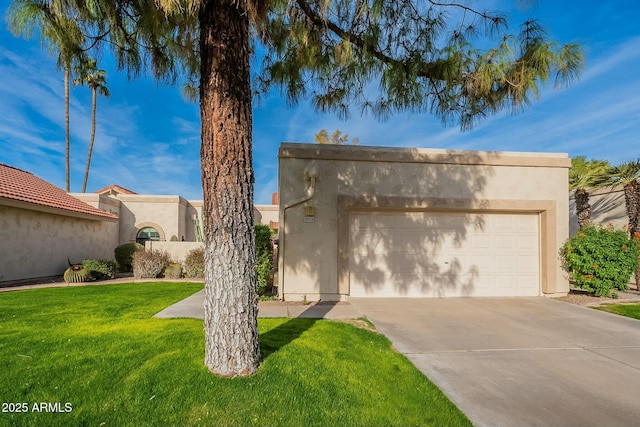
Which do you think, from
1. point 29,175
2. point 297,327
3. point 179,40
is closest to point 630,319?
point 297,327

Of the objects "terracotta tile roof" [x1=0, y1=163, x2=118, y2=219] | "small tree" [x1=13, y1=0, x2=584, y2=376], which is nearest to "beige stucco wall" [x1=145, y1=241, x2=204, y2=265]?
"terracotta tile roof" [x1=0, y1=163, x2=118, y2=219]

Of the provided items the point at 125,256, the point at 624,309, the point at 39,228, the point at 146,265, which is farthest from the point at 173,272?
the point at 624,309

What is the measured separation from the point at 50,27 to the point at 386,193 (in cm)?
694

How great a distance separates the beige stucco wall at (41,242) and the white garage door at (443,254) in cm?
1185

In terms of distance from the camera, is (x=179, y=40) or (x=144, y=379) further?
(x=179, y=40)

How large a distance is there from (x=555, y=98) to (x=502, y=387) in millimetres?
3893

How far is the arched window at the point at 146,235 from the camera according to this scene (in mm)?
19875

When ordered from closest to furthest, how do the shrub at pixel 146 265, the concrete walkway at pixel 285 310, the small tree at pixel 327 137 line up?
the concrete walkway at pixel 285 310
the shrub at pixel 146 265
the small tree at pixel 327 137

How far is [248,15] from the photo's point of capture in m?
3.44

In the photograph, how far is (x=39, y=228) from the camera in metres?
12.5

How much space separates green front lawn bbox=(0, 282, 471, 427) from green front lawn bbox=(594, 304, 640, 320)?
583 cm

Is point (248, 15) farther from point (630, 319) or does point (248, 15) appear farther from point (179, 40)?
point (630, 319)

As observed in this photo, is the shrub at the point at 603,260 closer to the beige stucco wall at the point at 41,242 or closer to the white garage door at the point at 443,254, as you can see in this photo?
the white garage door at the point at 443,254

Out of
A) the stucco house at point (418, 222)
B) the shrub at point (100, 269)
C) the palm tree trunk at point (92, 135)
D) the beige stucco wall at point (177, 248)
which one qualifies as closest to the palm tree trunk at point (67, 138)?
the palm tree trunk at point (92, 135)
